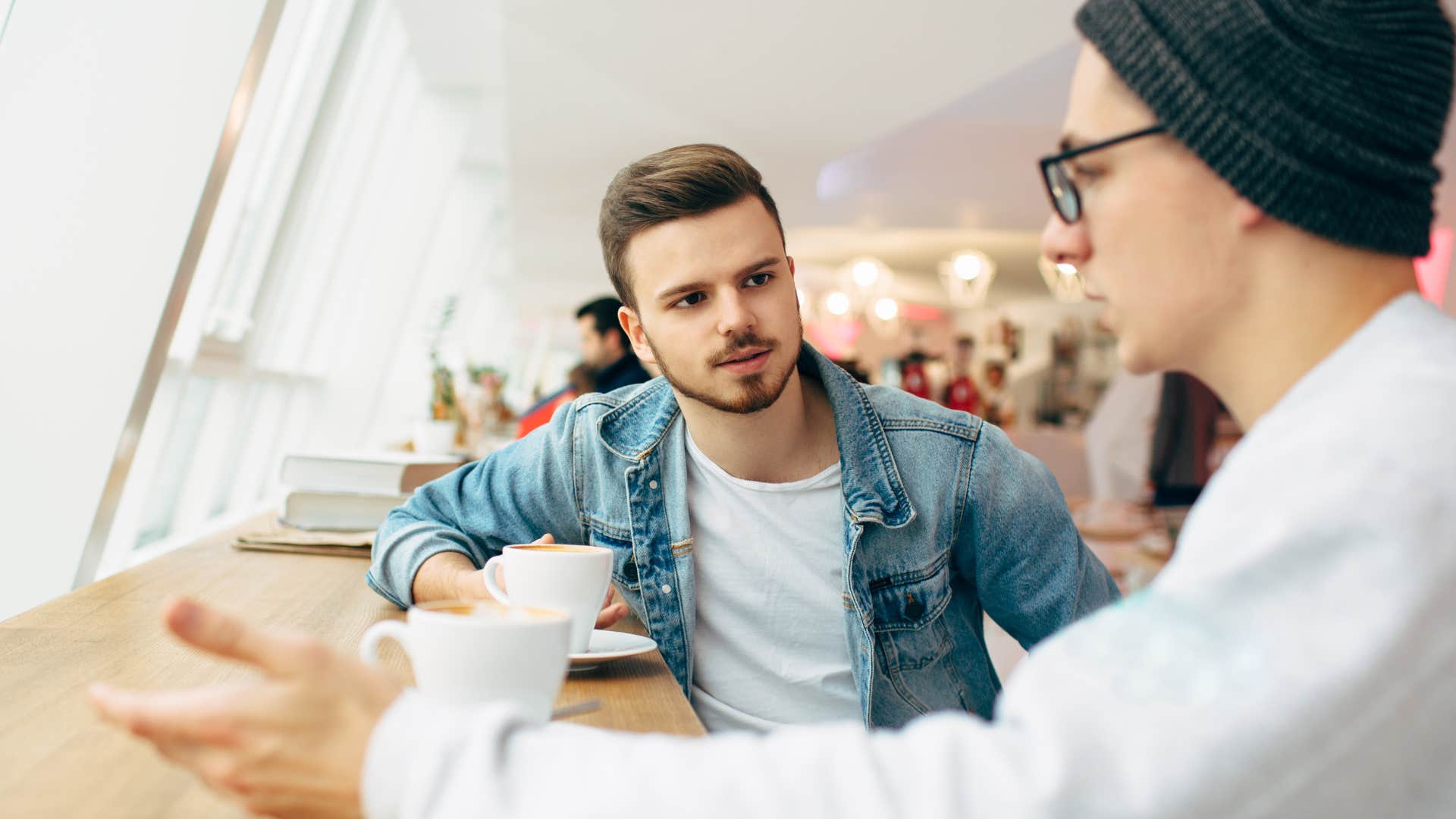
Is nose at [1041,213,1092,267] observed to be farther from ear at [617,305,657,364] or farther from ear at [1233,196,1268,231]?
ear at [617,305,657,364]

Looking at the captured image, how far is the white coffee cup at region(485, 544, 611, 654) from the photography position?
1.07m

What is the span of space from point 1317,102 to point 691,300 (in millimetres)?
1030

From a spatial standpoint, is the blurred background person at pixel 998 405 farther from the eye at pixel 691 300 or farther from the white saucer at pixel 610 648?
the white saucer at pixel 610 648

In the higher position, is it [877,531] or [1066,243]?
[1066,243]

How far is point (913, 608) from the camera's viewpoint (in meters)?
1.51

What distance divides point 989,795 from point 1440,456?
0.29 metres

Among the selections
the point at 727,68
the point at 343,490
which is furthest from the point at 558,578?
the point at 727,68

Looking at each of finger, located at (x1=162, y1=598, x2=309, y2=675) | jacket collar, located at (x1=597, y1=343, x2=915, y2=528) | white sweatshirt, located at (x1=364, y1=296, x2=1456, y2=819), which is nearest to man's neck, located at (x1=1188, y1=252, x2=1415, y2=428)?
white sweatshirt, located at (x1=364, y1=296, x2=1456, y2=819)

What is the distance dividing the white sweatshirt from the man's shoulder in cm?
94

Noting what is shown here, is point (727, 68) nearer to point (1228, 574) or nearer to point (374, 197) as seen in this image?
point (374, 197)

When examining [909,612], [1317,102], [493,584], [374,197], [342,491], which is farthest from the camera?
[374,197]

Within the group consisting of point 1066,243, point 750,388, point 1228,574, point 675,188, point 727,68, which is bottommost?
point 1228,574

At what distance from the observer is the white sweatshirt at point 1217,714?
0.51 metres

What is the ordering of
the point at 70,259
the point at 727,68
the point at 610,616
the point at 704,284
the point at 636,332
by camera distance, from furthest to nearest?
1. the point at 727,68
2. the point at 70,259
3. the point at 636,332
4. the point at 704,284
5. the point at 610,616
